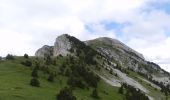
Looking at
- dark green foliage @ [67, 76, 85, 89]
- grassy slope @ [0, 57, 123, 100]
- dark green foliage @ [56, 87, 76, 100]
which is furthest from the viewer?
dark green foliage @ [67, 76, 85, 89]

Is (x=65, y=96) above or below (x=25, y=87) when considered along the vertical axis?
below

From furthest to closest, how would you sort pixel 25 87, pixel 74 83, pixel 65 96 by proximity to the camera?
pixel 74 83 → pixel 25 87 → pixel 65 96

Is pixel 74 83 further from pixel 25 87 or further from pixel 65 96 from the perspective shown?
pixel 65 96

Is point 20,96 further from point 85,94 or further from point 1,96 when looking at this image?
point 85,94

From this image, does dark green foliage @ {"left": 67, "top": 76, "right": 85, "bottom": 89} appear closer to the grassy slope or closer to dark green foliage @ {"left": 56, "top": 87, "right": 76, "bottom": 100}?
the grassy slope

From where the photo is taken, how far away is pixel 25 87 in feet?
322

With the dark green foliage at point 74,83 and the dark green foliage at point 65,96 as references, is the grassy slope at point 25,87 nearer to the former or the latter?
the dark green foliage at point 65,96

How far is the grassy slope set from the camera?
86562 mm

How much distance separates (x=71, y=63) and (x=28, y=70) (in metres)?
37.3

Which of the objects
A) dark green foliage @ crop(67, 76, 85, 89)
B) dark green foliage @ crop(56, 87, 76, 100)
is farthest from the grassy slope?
dark green foliage @ crop(67, 76, 85, 89)

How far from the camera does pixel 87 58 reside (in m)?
189

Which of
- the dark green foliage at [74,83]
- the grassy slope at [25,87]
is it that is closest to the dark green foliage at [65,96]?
the grassy slope at [25,87]

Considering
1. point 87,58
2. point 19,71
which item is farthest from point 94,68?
point 19,71

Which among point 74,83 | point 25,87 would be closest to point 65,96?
point 25,87
